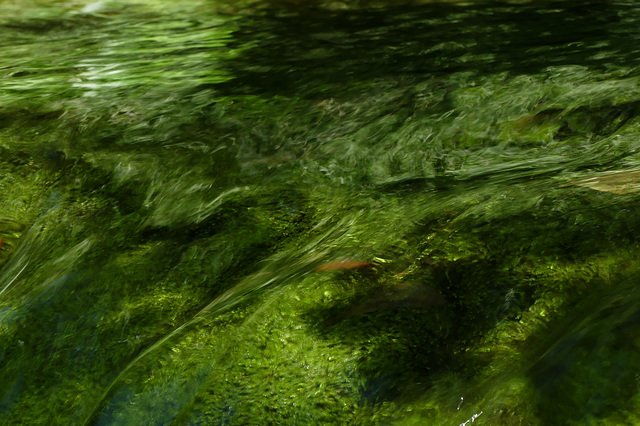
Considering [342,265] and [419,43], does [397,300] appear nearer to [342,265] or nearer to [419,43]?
[342,265]

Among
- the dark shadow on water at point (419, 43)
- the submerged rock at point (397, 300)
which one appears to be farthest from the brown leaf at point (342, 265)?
the dark shadow on water at point (419, 43)

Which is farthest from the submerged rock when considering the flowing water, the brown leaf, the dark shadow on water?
the dark shadow on water

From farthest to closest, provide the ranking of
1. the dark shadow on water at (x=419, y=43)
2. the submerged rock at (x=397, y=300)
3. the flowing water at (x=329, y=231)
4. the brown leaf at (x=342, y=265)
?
the dark shadow on water at (x=419, y=43)
the brown leaf at (x=342, y=265)
the submerged rock at (x=397, y=300)
the flowing water at (x=329, y=231)

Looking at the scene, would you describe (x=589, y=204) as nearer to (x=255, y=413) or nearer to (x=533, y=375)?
(x=533, y=375)

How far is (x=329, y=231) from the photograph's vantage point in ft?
11.9

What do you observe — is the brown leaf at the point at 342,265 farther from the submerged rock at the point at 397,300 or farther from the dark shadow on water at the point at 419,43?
the dark shadow on water at the point at 419,43

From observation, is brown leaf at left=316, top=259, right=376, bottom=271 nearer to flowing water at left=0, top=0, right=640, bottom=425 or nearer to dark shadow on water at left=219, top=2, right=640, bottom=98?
flowing water at left=0, top=0, right=640, bottom=425

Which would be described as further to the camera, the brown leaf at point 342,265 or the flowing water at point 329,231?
the brown leaf at point 342,265

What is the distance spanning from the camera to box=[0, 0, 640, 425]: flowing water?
8.16 feet

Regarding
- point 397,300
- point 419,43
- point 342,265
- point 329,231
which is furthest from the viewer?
point 419,43

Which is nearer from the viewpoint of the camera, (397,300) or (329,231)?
(397,300)

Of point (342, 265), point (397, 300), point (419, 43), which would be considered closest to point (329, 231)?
point (342, 265)

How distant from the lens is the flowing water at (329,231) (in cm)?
249

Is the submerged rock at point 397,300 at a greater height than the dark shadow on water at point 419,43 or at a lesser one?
greater
